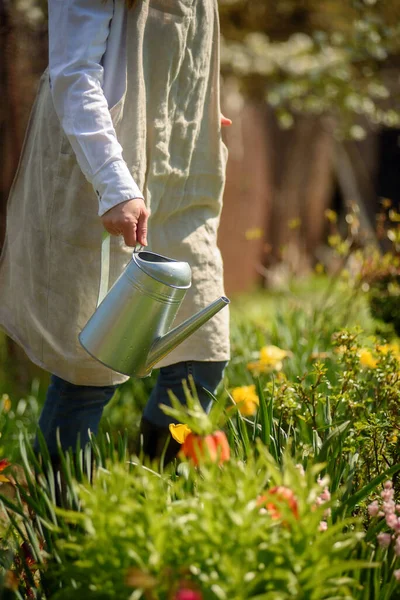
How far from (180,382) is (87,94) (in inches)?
28.3

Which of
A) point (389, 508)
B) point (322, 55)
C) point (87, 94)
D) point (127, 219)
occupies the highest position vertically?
point (322, 55)

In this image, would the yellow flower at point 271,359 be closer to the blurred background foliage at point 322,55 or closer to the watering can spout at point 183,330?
Result: the watering can spout at point 183,330

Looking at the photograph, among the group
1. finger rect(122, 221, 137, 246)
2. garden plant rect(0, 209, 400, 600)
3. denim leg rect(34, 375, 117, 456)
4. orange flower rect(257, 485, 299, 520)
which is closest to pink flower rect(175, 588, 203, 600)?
garden plant rect(0, 209, 400, 600)

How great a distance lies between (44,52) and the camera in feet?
10.3

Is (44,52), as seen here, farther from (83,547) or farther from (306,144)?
(306,144)

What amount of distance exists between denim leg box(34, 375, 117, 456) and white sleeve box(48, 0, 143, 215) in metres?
0.47

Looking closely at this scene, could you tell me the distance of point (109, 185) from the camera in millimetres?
1500

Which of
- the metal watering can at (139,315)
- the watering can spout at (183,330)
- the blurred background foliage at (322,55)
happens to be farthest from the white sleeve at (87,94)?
the blurred background foliage at (322,55)

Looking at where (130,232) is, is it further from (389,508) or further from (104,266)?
(389,508)

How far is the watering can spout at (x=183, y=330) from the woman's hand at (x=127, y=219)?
0.19 m

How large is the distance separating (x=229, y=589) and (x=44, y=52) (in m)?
2.69

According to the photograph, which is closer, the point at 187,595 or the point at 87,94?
the point at 187,595

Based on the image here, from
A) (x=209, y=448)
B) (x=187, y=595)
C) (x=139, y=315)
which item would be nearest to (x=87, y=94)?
(x=139, y=315)

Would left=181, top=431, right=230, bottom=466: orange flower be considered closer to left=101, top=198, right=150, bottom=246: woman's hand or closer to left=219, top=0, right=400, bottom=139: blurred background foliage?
left=101, top=198, right=150, bottom=246: woman's hand
